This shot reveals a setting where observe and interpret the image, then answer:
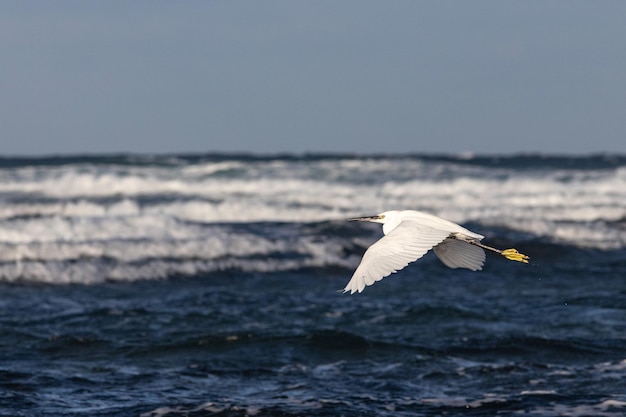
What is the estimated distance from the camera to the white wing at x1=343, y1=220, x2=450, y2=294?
5941mm

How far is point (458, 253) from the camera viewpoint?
749 centimetres

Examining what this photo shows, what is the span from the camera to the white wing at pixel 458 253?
24.3 feet

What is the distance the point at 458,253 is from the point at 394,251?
1.31 meters

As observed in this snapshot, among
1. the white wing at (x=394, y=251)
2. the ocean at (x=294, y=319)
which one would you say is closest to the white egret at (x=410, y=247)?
the white wing at (x=394, y=251)

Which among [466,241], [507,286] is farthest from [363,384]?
[507,286]

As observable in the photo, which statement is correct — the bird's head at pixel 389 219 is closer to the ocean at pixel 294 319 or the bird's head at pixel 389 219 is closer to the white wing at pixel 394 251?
the white wing at pixel 394 251

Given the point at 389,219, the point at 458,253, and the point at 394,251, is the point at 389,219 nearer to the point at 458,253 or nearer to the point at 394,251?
the point at 458,253

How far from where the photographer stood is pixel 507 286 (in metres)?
12.3

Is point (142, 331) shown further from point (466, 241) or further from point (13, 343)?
point (466, 241)

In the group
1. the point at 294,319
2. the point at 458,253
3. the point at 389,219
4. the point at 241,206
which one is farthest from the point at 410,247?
the point at 241,206

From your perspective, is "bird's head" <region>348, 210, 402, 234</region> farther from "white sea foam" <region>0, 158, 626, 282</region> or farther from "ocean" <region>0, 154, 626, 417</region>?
"white sea foam" <region>0, 158, 626, 282</region>

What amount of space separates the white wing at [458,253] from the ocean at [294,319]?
0.96 m

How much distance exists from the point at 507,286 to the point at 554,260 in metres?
2.35

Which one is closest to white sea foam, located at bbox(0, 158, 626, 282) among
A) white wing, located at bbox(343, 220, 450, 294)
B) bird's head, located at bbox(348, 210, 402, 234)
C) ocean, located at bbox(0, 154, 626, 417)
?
ocean, located at bbox(0, 154, 626, 417)
